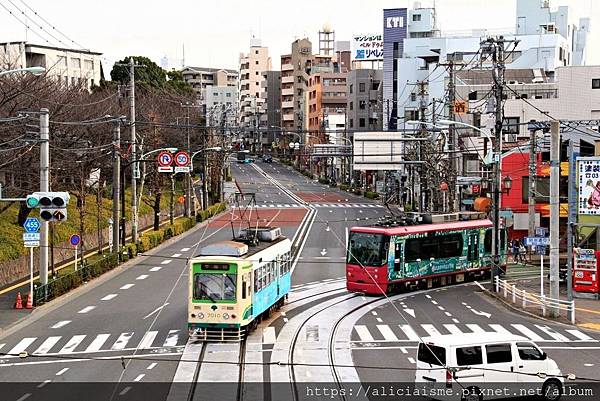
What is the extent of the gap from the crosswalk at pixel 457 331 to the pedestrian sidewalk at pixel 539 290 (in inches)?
67.1

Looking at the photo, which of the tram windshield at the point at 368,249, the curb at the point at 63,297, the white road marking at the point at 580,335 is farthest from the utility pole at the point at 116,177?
the white road marking at the point at 580,335

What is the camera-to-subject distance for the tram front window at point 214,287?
2367 cm

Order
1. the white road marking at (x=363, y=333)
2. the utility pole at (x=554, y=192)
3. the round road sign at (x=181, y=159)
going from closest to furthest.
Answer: the white road marking at (x=363, y=333), the utility pole at (x=554, y=192), the round road sign at (x=181, y=159)

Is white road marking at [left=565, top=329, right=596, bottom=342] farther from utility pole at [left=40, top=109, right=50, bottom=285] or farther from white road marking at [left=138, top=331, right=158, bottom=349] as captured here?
utility pole at [left=40, top=109, right=50, bottom=285]

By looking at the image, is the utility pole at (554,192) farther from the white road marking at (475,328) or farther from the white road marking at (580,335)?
the white road marking at (475,328)

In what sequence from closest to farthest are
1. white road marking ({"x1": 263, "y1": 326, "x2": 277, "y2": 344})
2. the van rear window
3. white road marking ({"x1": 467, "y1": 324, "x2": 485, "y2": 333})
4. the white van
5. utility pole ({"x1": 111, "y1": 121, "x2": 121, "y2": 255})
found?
the white van → the van rear window → white road marking ({"x1": 263, "y1": 326, "x2": 277, "y2": 344}) → white road marking ({"x1": 467, "y1": 324, "x2": 485, "y2": 333}) → utility pole ({"x1": 111, "y1": 121, "x2": 121, "y2": 255})

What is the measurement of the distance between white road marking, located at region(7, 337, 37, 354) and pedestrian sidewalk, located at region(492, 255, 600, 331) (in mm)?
16931

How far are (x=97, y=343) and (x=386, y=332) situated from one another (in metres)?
8.62

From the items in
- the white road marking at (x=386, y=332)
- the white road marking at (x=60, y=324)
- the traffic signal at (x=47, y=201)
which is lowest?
the white road marking at (x=60, y=324)

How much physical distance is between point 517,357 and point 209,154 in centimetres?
6860

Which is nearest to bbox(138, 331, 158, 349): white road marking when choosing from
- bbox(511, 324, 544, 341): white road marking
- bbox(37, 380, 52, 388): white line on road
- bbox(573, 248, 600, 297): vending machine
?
bbox(37, 380, 52, 388): white line on road

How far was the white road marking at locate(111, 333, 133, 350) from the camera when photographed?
23728mm

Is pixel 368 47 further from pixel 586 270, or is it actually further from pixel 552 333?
pixel 552 333

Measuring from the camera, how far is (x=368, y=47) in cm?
12731
